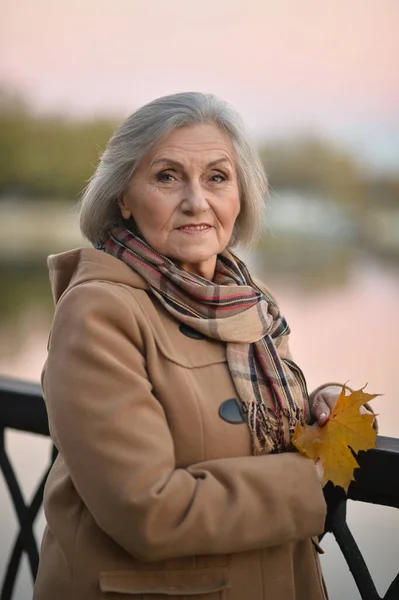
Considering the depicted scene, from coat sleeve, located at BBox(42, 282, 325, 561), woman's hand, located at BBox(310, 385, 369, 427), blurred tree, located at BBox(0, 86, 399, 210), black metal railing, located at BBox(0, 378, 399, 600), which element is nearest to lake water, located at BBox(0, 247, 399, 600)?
blurred tree, located at BBox(0, 86, 399, 210)

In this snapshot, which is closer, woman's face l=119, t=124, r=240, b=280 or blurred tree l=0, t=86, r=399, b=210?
woman's face l=119, t=124, r=240, b=280

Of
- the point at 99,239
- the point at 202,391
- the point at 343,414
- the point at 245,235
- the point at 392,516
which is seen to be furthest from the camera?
the point at 392,516

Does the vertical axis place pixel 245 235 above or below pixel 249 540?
above

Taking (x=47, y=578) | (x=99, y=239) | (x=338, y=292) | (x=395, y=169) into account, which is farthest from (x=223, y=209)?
(x=338, y=292)

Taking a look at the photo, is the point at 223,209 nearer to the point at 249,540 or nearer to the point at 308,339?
the point at 249,540

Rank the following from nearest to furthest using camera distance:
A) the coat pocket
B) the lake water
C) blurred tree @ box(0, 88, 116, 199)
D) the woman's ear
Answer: the coat pocket → the woman's ear → the lake water → blurred tree @ box(0, 88, 116, 199)

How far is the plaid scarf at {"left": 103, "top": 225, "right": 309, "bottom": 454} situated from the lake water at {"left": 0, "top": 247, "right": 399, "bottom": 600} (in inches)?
101

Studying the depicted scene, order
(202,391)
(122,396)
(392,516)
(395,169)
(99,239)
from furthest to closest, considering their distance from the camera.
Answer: (395,169)
(392,516)
(99,239)
(202,391)
(122,396)

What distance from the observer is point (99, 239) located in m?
1.79

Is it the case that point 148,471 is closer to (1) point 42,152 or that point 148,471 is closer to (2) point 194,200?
(2) point 194,200

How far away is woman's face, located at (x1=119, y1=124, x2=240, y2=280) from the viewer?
163 cm

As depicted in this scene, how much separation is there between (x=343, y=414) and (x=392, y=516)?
3314 millimetres

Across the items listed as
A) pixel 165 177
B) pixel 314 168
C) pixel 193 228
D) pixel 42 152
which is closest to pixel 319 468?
pixel 193 228

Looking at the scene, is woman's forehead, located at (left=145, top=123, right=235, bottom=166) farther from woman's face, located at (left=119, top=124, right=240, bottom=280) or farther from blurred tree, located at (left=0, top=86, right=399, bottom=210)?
blurred tree, located at (left=0, top=86, right=399, bottom=210)
